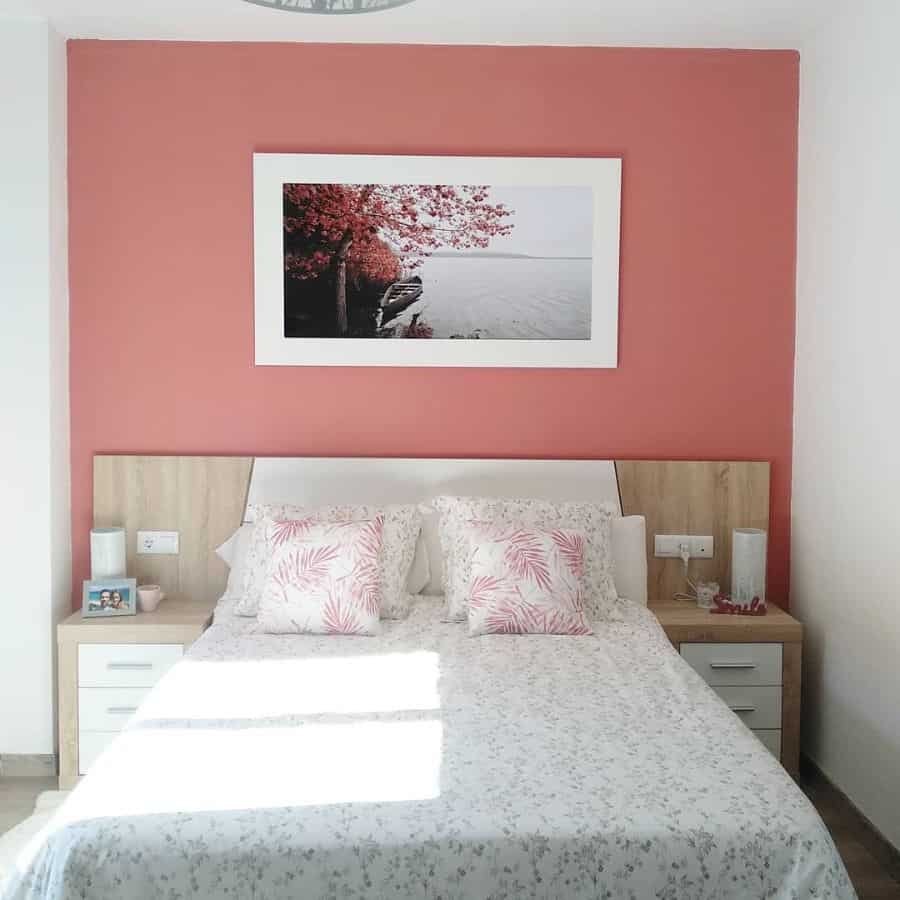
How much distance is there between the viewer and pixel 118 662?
3260mm

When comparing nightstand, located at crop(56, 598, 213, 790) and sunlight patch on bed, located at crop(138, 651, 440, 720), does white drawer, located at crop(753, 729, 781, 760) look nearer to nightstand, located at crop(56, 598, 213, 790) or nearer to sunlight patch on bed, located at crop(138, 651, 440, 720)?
sunlight patch on bed, located at crop(138, 651, 440, 720)

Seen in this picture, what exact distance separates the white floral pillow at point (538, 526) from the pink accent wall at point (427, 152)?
33 centimetres

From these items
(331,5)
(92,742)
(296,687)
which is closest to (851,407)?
(296,687)

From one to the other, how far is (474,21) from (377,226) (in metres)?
0.78

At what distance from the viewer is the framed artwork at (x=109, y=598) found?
3.36 meters

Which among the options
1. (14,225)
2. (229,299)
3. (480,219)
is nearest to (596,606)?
(480,219)

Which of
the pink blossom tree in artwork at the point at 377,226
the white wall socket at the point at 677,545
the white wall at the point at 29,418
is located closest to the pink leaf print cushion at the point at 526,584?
the white wall socket at the point at 677,545

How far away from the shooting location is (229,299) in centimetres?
359

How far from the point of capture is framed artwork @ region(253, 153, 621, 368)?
3.53 metres

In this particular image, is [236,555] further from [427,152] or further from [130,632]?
[427,152]

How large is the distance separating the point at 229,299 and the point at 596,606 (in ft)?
5.75

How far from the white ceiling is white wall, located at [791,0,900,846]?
0.86ft

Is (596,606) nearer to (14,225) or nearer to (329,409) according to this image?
(329,409)

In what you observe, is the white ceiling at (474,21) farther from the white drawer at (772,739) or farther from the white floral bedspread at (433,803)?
the white drawer at (772,739)
